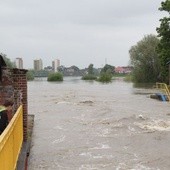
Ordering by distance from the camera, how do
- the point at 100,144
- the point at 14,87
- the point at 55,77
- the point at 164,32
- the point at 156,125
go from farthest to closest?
the point at 55,77 < the point at 164,32 < the point at 156,125 < the point at 100,144 < the point at 14,87

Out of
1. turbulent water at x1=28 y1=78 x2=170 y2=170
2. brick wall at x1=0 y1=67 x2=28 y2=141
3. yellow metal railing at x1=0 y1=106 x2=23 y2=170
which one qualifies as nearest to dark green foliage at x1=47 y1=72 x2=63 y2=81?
turbulent water at x1=28 y1=78 x2=170 y2=170

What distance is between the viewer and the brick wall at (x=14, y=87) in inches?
498

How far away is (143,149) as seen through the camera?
15.3 metres

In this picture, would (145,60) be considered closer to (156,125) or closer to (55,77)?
(55,77)

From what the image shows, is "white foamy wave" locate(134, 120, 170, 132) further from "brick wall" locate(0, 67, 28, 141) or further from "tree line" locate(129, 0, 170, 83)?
"tree line" locate(129, 0, 170, 83)

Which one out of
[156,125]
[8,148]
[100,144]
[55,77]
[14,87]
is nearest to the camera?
[8,148]

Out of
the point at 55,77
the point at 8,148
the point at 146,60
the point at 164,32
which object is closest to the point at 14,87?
the point at 8,148

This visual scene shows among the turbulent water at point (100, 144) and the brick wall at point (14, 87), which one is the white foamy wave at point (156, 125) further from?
the brick wall at point (14, 87)

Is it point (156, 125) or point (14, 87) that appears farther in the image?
point (156, 125)

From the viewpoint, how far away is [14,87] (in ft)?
43.0

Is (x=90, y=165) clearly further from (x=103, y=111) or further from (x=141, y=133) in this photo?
(x=103, y=111)

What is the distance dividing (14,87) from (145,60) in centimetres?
8257

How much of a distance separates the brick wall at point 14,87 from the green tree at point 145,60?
7934 centimetres

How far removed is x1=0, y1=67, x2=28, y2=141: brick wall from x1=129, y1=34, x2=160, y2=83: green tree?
79.3 m
